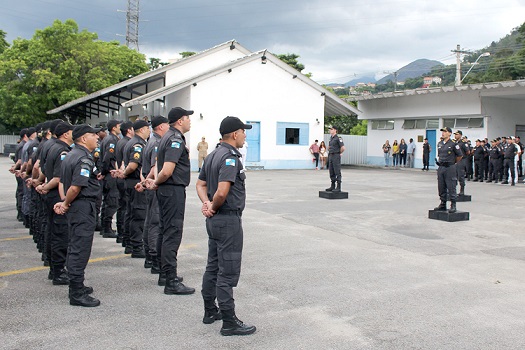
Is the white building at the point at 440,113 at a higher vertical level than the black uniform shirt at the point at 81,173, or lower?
higher

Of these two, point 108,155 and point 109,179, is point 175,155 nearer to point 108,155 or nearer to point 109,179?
point 108,155

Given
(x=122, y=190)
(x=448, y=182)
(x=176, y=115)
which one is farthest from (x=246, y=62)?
(x=176, y=115)

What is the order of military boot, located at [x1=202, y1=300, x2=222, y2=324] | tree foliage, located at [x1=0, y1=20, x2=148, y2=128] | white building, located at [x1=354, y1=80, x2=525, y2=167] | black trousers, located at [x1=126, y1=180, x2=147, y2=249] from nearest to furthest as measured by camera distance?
military boot, located at [x1=202, y1=300, x2=222, y2=324]
black trousers, located at [x1=126, y1=180, x2=147, y2=249]
white building, located at [x1=354, y1=80, x2=525, y2=167]
tree foliage, located at [x1=0, y1=20, x2=148, y2=128]

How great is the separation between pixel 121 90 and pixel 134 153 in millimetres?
22182

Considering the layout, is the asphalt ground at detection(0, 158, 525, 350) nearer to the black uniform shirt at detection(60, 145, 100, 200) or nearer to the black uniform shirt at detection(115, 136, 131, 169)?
the black uniform shirt at detection(60, 145, 100, 200)

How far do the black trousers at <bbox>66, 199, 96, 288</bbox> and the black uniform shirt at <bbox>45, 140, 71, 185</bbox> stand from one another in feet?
3.53

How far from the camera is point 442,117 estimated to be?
26766 millimetres

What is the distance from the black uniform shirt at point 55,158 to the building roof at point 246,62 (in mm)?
16981

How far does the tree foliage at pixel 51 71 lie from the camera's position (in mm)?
34844

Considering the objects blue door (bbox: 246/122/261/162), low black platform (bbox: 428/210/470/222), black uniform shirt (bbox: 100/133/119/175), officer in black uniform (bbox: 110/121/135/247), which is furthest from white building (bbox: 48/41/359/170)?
officer in black uniform (bbox: 110/121/135/247)

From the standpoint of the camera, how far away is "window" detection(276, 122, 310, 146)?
27484mm

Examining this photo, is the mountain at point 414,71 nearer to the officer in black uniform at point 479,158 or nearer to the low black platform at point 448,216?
the officer in black uniform at point 479,158

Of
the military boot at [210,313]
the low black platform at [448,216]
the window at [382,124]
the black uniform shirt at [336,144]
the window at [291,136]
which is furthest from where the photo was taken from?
the window at [382,124]

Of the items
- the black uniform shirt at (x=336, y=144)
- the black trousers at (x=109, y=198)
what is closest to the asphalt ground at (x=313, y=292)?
the black trousers at (x=109, y=198)
